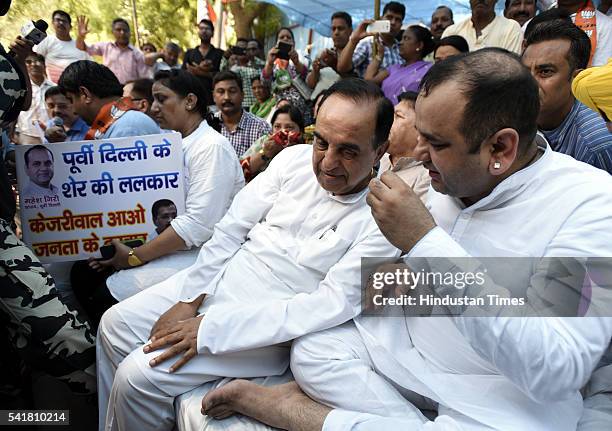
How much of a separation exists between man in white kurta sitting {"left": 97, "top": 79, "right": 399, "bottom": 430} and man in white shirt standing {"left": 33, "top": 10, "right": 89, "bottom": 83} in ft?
22.5

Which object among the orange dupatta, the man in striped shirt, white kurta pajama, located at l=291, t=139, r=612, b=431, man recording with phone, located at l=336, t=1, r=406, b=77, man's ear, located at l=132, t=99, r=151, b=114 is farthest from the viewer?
man recording with phone, located at l=336, t=1, r=406, b=77

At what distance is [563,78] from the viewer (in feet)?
9.20

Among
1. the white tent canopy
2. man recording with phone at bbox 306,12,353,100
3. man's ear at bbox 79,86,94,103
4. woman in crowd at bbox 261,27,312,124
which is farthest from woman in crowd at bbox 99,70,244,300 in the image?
the white tent canopy

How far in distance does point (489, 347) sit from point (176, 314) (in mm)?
1457

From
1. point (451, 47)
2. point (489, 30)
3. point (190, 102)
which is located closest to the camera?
point (190, 102)

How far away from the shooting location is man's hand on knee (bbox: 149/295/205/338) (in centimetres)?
238

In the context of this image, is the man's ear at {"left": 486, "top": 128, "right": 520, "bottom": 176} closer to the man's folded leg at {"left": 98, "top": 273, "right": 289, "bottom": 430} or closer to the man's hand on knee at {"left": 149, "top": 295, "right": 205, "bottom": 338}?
the man's folded leg at {"left": 98, "top": 273, "right": 289, "bottom": 430}

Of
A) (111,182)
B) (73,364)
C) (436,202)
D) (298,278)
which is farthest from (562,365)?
(111,182)

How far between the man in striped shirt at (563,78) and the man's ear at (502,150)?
1.26 meters

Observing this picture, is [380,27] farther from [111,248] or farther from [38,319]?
[38,319]

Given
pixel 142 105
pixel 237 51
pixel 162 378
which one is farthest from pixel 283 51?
pixel 162 378

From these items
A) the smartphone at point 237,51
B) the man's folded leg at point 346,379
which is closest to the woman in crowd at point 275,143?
the man's folded leg at point 346,379

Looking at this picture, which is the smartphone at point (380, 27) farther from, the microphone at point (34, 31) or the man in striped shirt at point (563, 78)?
the microphone at point (34, 31)

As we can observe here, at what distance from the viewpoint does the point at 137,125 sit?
3.52 metres
